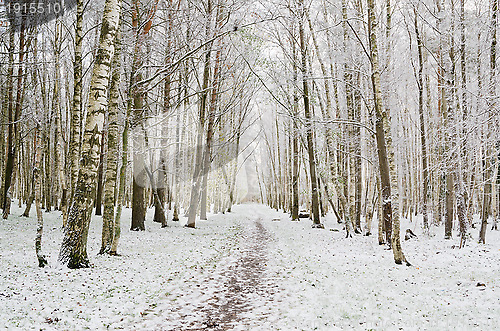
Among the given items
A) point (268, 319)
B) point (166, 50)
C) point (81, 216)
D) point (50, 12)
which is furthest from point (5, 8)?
point (268, 319)

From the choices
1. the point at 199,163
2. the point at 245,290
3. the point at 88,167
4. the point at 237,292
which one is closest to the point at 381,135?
the point at 245,290

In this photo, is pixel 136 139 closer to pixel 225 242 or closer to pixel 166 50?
pixel 166 50

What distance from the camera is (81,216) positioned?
7.66 m

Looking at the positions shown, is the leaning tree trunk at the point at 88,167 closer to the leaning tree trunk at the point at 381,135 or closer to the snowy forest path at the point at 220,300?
the snowy forest path at the point at 220,300

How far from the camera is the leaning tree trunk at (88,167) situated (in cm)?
755

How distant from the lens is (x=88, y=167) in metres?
7.76

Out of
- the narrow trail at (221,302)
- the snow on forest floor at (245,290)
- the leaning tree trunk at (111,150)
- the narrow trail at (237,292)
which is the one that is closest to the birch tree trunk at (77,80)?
the leaning tree trunk at (111,150)

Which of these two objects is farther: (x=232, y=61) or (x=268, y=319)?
(x=232, y=61)

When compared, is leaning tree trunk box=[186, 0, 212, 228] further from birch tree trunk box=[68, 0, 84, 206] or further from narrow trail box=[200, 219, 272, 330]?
narrow trail box=[200, 219, 272, 330]

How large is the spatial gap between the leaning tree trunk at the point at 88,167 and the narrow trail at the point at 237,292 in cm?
336

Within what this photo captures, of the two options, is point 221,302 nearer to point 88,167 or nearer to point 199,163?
point 88,167

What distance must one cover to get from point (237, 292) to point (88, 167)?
4.45 meters

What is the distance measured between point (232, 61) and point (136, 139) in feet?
29.3

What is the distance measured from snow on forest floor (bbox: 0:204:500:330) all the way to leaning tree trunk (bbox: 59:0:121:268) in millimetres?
530
